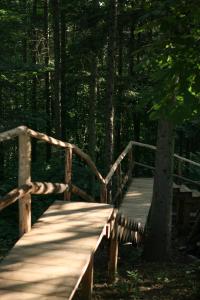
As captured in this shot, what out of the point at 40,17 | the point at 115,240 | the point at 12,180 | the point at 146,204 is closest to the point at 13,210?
the point at 12,180

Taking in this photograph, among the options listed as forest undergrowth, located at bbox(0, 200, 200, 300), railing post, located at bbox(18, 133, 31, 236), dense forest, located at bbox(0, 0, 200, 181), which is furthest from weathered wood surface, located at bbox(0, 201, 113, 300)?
dense forest, located at bbox(0, 0, 200, 181)

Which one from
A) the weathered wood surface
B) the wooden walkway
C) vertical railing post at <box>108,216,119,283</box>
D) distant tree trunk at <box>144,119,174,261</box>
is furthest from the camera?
distant tree trunk at <box>144,119,174,261</box>

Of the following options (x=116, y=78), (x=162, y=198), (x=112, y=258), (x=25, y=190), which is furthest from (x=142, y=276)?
(x=116, y=78)

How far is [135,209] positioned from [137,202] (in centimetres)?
66

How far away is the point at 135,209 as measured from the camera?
38.4 feet

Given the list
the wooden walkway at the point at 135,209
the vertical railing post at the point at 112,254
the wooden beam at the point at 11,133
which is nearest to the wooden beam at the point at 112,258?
the vertical railing post at the point at 112,254

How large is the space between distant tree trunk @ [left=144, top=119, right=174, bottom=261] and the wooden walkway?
425 millimetres

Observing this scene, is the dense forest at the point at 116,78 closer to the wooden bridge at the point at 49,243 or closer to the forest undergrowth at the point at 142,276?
the forest undergrowth at the point at 142,276

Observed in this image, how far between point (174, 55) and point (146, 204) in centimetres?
726

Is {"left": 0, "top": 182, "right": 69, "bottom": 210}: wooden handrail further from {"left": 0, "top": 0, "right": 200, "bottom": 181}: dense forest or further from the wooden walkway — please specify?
the wooden walkway

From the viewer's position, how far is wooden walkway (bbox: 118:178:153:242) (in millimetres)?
9445

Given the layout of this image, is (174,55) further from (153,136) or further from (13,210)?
(153,136)

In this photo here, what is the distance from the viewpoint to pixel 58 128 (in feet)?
63.5

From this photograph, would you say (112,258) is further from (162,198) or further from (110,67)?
(110,67)
